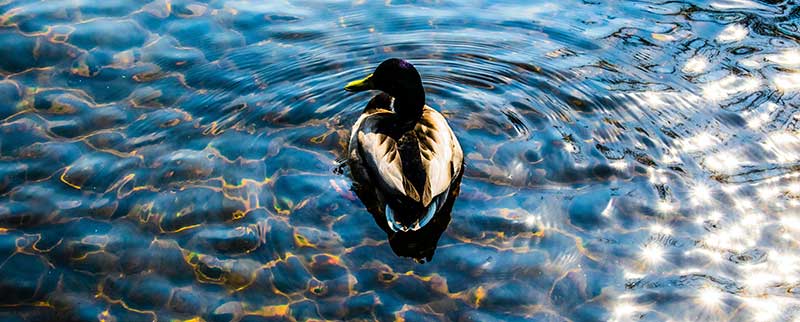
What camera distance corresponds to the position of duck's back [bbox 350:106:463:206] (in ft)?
19.5

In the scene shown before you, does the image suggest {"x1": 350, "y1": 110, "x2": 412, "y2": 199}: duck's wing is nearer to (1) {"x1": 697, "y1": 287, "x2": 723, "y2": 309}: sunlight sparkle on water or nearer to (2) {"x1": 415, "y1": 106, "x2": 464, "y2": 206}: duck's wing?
(2) {"x1": 415, "y1": 106, "x2": 464, "y2": 206}: duck's wing

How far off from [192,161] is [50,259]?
1.30m

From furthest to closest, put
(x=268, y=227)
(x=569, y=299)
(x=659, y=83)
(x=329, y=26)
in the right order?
(x=329, y=26) < (x=659, y=83) < (x=268, y=227) < (x=569, y=299)

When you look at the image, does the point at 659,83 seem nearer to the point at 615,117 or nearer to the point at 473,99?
the point at 615,117

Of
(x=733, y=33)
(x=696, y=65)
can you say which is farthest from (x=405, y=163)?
(x=733, y=33)

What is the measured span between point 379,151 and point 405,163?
27 centimetres

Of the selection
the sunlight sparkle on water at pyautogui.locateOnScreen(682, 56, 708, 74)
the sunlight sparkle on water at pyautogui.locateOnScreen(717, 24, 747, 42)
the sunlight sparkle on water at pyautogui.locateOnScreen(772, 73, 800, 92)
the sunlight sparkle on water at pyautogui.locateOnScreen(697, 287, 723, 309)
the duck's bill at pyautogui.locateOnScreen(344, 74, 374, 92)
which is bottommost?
the sunlight sparkle on water at pyautogui.locateOnScreen(697, 287, 723, 309)

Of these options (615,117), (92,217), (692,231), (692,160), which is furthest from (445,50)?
(92,217)

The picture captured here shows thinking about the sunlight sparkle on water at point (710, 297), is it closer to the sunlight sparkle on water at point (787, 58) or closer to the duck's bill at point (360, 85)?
the duck's bill at point (360, 85)

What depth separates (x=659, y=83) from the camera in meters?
7.63

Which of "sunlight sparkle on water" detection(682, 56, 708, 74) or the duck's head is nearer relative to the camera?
the duck's head

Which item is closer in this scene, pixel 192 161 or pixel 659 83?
pixel 192 161

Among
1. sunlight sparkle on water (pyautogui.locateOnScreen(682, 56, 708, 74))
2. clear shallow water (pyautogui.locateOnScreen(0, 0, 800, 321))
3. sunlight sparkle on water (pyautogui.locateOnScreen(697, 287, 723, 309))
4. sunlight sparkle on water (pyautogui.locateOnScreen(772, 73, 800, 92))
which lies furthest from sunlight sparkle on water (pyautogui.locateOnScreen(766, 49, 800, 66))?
sunlight sparkle on water (pyautogui.locateOnScreen(697, 287, 723, 309))

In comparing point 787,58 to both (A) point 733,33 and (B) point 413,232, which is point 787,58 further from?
(B) point 413,232
